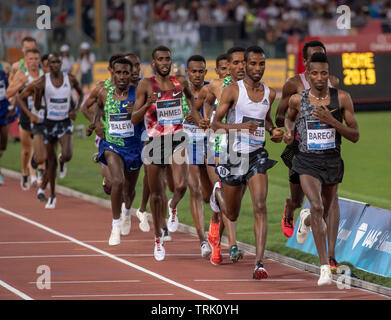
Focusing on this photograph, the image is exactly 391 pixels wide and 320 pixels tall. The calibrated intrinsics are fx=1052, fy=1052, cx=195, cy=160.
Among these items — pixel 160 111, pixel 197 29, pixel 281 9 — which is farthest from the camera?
pixel 281 9

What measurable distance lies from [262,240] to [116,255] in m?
2.56

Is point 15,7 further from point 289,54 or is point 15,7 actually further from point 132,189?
point 132,189

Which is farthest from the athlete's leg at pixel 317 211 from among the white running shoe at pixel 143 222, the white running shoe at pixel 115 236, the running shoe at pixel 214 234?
the white running shoe at pixel 143 222

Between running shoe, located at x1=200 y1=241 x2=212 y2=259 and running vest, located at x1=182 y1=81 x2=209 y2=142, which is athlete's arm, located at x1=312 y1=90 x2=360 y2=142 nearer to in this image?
running shoe, located at x1=200 y1=241 x2=212 y2=259

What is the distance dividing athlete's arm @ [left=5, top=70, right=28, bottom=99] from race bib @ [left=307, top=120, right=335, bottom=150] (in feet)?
32.3

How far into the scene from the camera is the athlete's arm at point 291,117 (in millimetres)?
→ 11523

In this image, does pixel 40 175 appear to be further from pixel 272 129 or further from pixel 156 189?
pixel 272 129

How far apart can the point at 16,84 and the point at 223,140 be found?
347 inches

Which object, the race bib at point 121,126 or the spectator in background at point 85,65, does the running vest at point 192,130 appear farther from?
the spectator in background at point 85,65

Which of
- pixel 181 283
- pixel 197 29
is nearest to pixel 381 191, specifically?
pixel 181 283

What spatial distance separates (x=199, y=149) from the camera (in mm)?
13875

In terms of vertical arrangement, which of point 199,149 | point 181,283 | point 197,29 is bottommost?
point 181,283

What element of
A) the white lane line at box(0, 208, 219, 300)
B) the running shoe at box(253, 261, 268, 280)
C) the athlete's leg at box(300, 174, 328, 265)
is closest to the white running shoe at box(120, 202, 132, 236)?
the white lane line at box(0, 208, 219, 300)

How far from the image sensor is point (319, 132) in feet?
36.7
